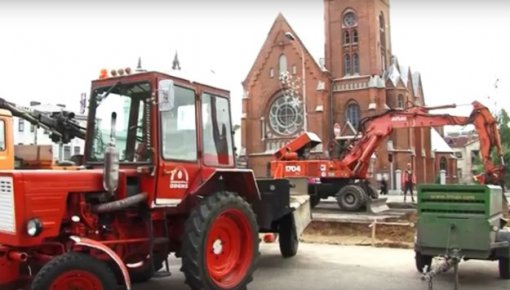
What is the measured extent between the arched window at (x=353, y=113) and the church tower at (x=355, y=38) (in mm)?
2793

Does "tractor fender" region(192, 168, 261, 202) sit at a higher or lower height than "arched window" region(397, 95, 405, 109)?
lower

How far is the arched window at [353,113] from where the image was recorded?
43.8 meters

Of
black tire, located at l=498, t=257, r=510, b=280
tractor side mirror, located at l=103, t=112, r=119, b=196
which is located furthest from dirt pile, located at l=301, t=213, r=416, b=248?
tractor side mirror, located at l=103, t=112, r=119, b=196

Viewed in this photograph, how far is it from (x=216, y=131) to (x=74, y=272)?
2687mm

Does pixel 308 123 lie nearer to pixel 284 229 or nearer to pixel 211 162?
pixel 284 229

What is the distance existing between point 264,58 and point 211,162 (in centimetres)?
4192

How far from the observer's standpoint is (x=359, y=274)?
8.23 metres

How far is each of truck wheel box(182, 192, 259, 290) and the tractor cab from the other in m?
0.41

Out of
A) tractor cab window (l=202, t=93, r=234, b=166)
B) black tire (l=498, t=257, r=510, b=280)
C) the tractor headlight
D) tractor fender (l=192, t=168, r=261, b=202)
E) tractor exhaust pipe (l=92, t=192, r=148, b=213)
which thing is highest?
tractor cab window (l=202, t=93, r=234, b=166)

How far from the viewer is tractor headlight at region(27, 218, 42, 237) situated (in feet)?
16.4

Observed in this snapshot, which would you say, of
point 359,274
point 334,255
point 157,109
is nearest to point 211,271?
point 157,109

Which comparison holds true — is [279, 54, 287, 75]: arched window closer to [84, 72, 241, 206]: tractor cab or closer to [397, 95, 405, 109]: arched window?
[397, 95, 405, 109]: arched window

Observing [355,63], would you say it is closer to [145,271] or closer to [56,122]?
[56,122]

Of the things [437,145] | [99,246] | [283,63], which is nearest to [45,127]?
[99,246]
